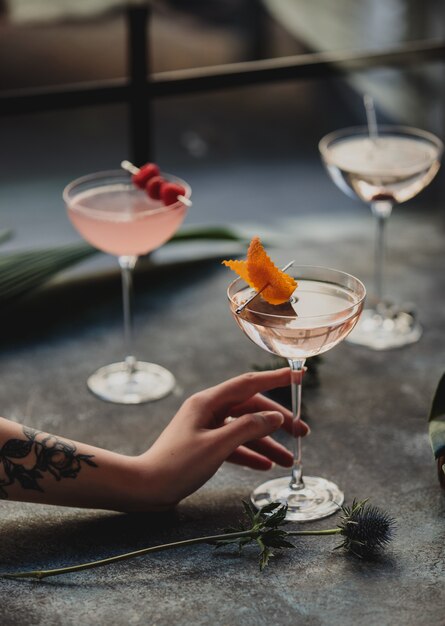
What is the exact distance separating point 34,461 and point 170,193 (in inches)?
Answer: 22.4

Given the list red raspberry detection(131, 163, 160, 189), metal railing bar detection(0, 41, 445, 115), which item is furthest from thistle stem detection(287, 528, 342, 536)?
metal railing bar detection(0, 41, 445, 115)

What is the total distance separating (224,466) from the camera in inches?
58.3

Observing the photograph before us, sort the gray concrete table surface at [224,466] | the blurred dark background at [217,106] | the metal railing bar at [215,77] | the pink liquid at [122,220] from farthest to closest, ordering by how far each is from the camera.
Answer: the blurred dark background at [217,106] < the metal railing bar at [215,77] < the pink liquid at [122,220] < the gray concrete table surface at [224,466]

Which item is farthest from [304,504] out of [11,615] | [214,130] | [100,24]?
[100,24]

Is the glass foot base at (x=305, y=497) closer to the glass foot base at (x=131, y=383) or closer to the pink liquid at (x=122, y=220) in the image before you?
the glass foot base at (x=131, y=383)

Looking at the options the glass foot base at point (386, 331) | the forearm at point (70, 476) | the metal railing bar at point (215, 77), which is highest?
the metal railing bar at point (215, 77)

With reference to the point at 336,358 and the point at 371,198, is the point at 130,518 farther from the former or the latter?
the point at 371,198

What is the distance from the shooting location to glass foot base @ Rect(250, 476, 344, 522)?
4.41ft

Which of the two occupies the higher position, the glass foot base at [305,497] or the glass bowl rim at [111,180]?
the glass bowl rim at [111,180]

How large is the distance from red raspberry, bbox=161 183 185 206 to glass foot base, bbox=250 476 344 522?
1.68 ft

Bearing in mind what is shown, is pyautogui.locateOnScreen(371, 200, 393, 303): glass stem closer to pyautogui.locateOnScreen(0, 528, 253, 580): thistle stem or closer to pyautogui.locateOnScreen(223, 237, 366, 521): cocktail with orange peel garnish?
pyautogui.locateOnScreen(223, 237, 366, 521): cocktail with orange peel garnish

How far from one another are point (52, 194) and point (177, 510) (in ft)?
10.5

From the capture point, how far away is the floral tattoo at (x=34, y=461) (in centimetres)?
128

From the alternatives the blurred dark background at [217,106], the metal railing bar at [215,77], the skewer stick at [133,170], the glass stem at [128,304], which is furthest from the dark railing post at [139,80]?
the blurred dark background at [217,106]
